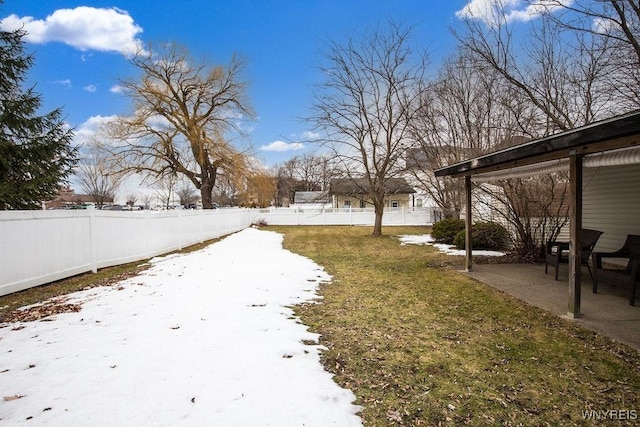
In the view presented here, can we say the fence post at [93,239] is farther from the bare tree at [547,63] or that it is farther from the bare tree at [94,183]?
the bare tree at [94,183]

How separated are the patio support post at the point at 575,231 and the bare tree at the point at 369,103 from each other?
1177cm

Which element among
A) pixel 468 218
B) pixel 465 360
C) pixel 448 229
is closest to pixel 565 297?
pixel 468 218

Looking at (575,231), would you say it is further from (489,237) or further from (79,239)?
(79,239)

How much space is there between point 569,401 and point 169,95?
25052 mm

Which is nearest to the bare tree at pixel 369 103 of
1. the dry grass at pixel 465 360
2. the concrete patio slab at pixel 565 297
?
the concrete patio slab at pixel 565 297

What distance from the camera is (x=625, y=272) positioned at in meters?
5.31

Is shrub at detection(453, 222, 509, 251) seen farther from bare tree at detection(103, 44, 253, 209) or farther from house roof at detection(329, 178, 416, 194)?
bare tree at detection(103, 44, 253, 209)

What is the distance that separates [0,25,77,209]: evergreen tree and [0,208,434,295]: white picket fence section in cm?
297

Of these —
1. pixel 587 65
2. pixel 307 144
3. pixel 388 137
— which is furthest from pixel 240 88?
pixel 587 65

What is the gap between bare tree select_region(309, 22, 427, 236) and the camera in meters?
16.1

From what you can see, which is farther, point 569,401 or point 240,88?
point 240,88

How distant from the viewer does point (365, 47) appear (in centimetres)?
1627

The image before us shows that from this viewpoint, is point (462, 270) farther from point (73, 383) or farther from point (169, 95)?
point (169, 95)

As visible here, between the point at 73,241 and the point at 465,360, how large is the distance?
7.45 m
